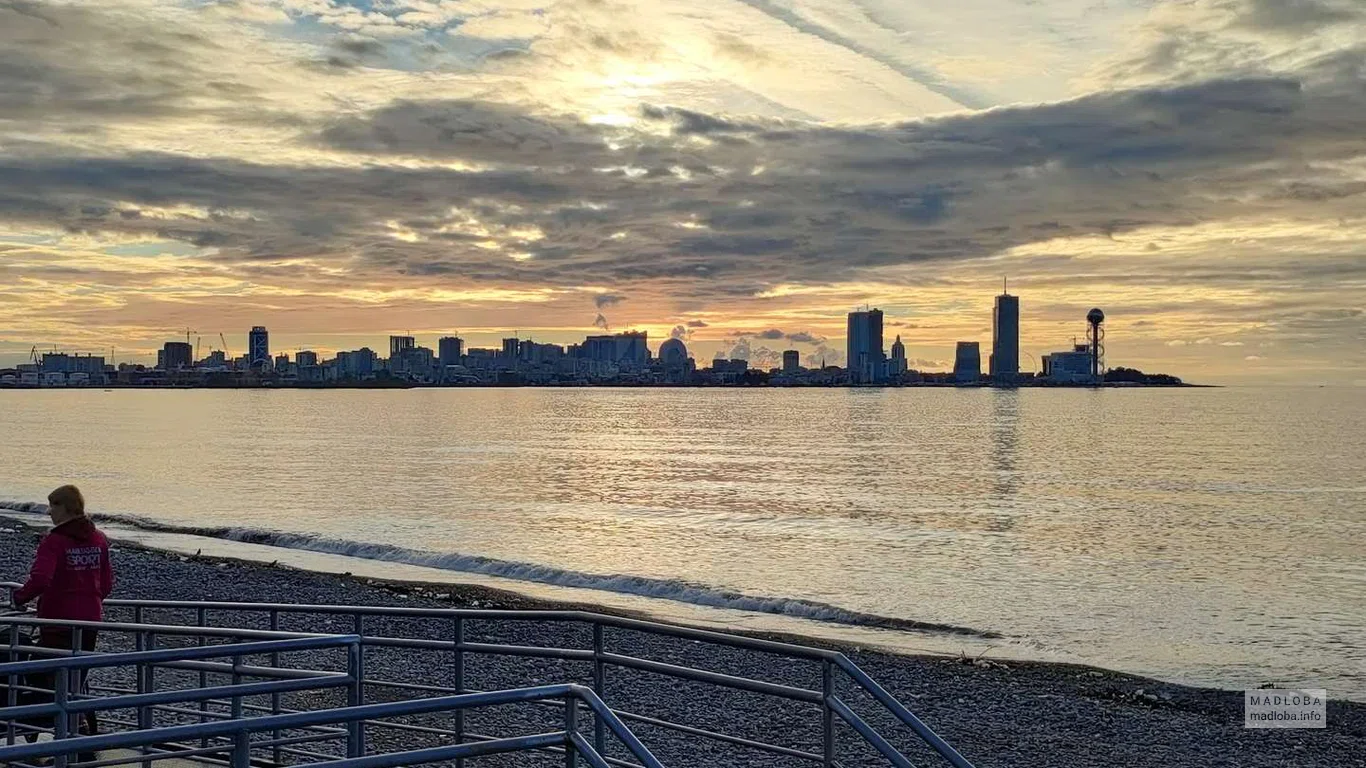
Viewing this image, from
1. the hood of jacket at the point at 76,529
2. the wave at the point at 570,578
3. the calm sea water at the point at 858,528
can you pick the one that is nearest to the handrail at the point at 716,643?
the hood of jacket at the point at 76,529

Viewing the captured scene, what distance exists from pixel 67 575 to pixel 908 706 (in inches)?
427

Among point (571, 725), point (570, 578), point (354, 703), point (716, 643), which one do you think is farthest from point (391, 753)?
point (570, 578)

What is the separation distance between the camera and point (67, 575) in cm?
891

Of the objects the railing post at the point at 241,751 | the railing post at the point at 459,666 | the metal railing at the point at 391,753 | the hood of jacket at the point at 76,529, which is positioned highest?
the hood of jacket at the point at 76,529

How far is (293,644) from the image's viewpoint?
6.20 m

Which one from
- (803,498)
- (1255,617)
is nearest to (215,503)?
(803,498)

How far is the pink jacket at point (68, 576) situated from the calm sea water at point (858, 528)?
17279 mm

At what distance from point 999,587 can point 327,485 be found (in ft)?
127

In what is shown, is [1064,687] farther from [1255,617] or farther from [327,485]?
[327,485]

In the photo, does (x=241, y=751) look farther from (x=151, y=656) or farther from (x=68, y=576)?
(x=68, y=576)

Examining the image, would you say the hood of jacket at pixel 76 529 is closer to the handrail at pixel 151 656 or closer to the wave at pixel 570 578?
the handrail at pixel 151 656

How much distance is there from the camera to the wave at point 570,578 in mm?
26375

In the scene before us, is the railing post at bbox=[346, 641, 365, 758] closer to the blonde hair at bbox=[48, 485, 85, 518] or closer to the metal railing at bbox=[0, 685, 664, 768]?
the metal railing at bbox=[0, 685, 664, 768]

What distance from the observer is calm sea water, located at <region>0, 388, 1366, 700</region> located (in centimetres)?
2609
